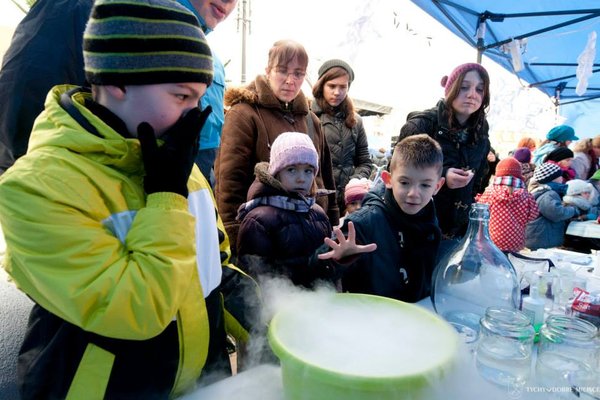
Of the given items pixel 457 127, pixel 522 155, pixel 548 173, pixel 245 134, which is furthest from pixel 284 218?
pixel 522 155

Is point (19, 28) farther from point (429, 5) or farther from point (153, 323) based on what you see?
point (429, 5)

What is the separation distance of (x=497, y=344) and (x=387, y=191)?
0.87 meters

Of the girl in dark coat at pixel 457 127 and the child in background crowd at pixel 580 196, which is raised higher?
the girl in dark coat at pixel 457 127

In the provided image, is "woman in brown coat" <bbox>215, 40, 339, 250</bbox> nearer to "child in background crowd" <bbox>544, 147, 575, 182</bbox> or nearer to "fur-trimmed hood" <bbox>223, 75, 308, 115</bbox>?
"fur-trimmed hood" <bbox>223, 75, 308, 115</bbox>

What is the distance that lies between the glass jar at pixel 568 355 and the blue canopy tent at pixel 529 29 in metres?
5.04

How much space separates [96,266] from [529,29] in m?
7.22

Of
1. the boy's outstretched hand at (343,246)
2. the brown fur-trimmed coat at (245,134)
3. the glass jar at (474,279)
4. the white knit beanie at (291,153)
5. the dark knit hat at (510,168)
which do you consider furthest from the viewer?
the dark knit hat at (510,168)

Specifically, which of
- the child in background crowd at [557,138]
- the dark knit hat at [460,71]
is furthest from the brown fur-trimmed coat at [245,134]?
the child in background crowd at [557,138]

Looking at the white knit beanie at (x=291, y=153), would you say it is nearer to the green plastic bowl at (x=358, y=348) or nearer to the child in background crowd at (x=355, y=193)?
the child in background crowd at (x=355, y=193)

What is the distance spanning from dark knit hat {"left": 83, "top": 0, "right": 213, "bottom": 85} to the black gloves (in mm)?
106

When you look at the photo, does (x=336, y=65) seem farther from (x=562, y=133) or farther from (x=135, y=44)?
(x=562, y=133)

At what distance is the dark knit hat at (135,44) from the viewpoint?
79 centimetres

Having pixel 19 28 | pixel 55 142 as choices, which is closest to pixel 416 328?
pixel 55 142

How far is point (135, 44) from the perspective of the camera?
79cm
